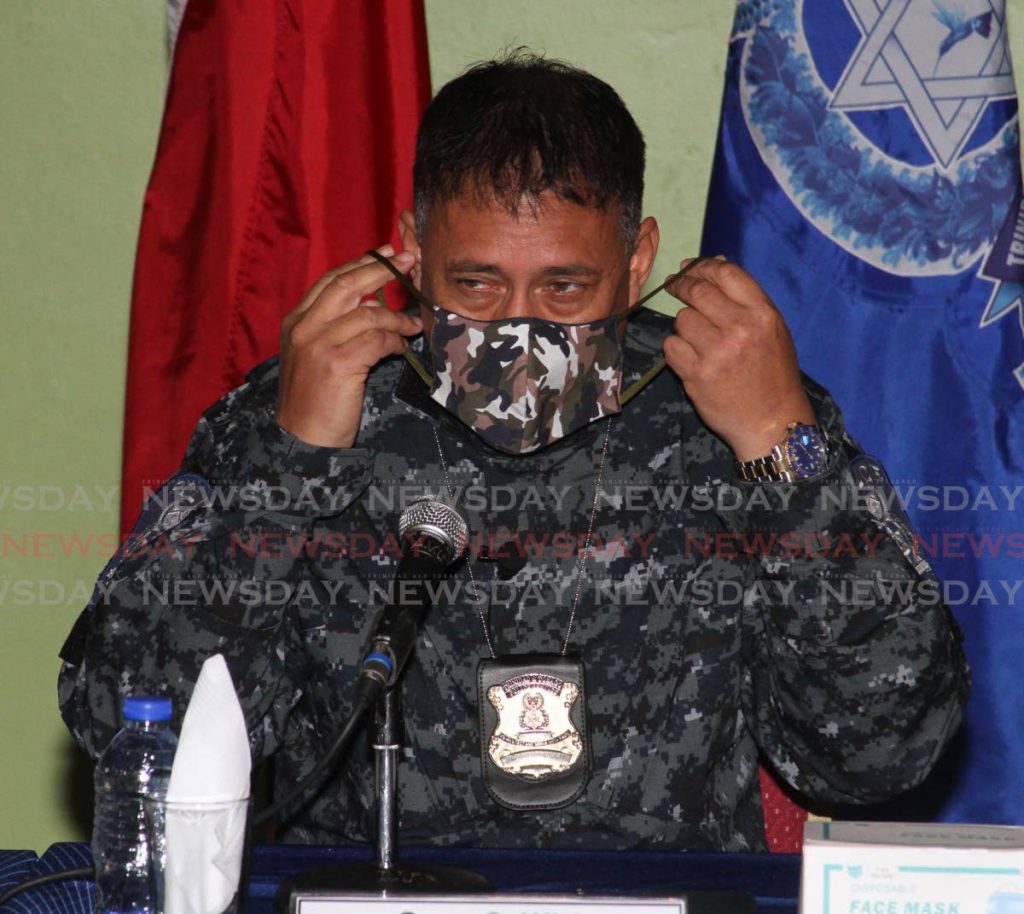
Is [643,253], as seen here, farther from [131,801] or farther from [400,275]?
[131,801]

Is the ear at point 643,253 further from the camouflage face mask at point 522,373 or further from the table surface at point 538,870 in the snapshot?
the table surface at point 538,870

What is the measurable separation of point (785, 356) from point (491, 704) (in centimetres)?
60

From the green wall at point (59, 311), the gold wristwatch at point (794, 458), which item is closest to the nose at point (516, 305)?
the gold wristwatch at point (794, 458)

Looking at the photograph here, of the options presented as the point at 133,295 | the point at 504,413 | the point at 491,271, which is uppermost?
the point at 133,295

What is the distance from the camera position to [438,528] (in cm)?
144

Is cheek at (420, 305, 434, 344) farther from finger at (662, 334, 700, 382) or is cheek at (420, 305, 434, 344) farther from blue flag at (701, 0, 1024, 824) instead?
blue flag at (701, 0, 1024, 824)

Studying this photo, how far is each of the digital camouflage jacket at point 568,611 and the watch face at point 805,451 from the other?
0.02 m

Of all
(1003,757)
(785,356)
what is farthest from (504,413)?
(1003,757)

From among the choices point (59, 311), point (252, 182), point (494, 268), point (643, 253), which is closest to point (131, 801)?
point (494, 268)

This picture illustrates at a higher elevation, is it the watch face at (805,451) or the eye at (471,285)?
the eye at (471,285)

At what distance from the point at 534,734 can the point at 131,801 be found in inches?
24.5

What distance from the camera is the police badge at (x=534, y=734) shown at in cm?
188

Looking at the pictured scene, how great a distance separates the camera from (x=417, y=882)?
1.46 m

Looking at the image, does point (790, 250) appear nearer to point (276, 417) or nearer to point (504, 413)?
point (504, 413)
